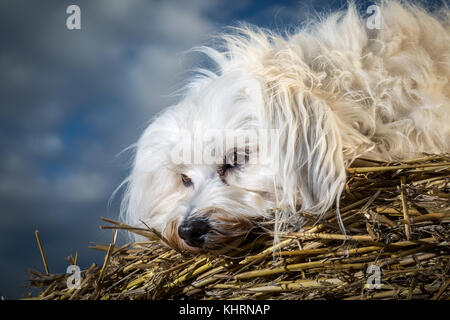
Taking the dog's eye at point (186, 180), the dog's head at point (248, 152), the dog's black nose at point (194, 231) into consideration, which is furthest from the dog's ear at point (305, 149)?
the dog's eye at point (186, 180)

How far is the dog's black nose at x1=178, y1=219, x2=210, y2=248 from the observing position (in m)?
1.72

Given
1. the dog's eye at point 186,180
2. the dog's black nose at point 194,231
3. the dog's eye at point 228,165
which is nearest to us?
the dog's black nose at point 194,231

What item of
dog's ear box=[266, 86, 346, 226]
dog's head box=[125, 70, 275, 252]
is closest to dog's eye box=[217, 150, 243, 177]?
dog's head box=[125, 70, 275, 252]

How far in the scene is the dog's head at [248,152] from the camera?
175 centimetres

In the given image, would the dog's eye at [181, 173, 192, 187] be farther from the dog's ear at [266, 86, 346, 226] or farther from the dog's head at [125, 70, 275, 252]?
the dog's ear at [266, 86, 346, 226]

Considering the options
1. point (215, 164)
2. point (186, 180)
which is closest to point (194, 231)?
point (215, 164)

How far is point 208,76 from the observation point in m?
2.32

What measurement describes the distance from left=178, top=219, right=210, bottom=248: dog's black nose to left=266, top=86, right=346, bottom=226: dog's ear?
1.06ft

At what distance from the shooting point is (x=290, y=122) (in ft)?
5.95

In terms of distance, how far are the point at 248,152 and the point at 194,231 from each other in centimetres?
41

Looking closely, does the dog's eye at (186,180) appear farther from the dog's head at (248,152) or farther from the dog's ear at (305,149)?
the dog's ear at (305,149)
